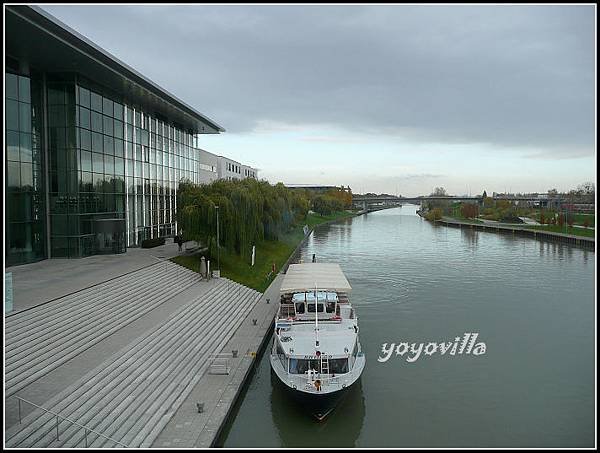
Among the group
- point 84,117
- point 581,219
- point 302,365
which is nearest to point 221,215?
point 84,117

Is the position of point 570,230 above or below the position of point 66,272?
below

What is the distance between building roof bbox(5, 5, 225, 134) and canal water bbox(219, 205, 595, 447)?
54.1 feet

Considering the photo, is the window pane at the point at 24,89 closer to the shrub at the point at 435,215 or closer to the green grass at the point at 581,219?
the green grass at the point at 581,219

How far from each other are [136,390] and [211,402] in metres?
2.04

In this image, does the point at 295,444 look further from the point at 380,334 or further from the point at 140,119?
the point at 140,119

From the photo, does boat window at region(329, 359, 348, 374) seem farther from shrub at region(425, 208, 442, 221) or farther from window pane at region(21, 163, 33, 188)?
shrub at region(425, 208, 442, 221)

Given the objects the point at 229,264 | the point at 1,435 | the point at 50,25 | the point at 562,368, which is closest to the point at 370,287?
the point at 229,264

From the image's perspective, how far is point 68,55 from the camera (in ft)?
83.4

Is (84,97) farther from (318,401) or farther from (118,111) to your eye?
(318,401)

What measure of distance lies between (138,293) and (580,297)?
25386 mm

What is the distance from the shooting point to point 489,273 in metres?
40.0

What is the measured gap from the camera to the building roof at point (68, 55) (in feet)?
68.9

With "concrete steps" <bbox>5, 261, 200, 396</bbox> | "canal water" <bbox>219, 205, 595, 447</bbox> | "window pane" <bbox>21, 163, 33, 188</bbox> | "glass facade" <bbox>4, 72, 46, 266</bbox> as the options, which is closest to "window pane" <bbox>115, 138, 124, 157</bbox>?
"glass facade" <bbox>4, 72, 46, 266</bbox>


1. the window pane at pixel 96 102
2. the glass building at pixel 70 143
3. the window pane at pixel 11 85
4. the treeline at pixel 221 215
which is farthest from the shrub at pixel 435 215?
the window pane at pixel 11 85
